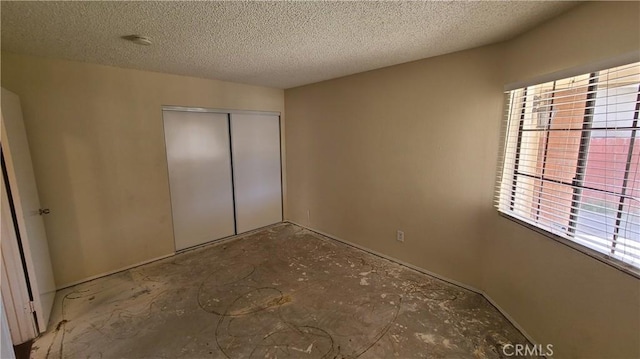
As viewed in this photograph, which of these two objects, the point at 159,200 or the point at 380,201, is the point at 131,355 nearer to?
the point at 159,200

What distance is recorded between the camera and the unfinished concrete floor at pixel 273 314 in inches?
73.7

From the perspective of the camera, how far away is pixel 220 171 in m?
3.70

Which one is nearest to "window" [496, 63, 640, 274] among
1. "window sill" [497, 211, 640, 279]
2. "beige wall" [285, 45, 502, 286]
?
"window sill" [497, 211, 640, 279]

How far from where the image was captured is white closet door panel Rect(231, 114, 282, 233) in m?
3.88

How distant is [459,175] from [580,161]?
36.4 inches

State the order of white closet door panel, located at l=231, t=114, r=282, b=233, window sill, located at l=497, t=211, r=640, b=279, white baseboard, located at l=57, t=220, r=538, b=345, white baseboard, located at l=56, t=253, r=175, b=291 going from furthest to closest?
white closet door panel, located at l=231, t=114, r=282, b=233 < white baseboard, located at l=56, t=253, r=175, b=291 < white baseboard, located at l=57, t=220, r=538, b=345 < window sill, located at l=497, t=211, r=640, b=279

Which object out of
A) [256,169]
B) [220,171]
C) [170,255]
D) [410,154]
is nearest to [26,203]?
[170,255]

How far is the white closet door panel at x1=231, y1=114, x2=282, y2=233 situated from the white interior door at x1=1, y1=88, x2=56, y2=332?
2.03m

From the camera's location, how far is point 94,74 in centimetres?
264

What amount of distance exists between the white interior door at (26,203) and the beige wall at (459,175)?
9.65 ft

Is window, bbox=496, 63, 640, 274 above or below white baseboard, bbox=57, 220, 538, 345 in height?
above

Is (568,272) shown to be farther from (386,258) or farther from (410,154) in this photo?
(386,258)

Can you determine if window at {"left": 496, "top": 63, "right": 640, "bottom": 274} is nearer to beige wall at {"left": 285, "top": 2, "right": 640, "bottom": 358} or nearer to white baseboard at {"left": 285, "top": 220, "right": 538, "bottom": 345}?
beige wall at {"left": 285, "top": 2, "right": 640, "bottom": 358}

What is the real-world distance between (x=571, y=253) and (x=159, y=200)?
387 cm
